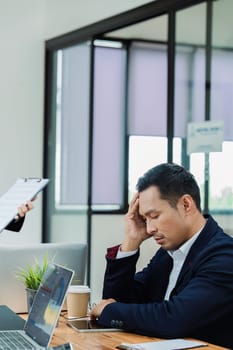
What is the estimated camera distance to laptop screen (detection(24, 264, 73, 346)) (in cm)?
183

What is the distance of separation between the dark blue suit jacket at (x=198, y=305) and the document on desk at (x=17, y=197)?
0.44 m

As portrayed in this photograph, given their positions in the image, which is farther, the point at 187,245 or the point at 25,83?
the point at 25,83

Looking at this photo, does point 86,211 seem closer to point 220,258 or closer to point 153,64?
point 153,64

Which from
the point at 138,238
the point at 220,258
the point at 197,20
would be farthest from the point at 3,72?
the point at 220,258

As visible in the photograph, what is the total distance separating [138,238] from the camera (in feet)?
8.13

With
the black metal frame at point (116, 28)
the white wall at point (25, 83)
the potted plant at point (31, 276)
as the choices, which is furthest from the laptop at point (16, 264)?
the white wall at point (25, 83)

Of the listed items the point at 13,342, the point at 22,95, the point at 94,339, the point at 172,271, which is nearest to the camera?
the point at 13,342

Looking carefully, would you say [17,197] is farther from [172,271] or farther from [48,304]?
[172,271]

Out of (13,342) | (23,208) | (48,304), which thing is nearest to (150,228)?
(23,208)

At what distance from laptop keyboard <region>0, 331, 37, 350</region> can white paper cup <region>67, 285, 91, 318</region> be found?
0.35 metres

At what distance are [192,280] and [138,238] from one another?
38cm

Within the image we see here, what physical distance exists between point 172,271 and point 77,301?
0.37m

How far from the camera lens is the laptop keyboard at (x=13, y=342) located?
181 centimetres

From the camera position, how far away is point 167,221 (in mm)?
2293
